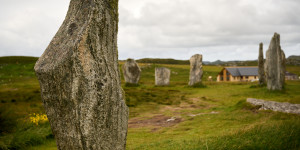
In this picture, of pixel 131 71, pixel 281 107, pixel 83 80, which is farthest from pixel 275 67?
pixel 83 80

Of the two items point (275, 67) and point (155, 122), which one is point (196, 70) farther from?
point (155, 122)

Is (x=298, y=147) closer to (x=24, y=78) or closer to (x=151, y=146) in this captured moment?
(x=151, y=146)

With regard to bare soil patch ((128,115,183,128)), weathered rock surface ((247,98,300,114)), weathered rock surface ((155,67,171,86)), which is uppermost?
weathered rock surface ((155,67,171,86))

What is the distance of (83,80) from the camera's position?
491 cm

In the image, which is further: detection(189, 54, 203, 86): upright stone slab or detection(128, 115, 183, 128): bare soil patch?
detection(189, 54, 203, 86): upright stone slab

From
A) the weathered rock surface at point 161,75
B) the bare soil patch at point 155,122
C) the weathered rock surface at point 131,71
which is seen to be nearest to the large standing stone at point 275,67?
the bare soil patch at point 155,122

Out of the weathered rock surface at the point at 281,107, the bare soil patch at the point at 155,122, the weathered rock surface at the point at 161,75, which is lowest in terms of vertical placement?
the bare soil patch at the point at 155,122

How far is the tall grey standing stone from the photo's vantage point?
491 centimetres

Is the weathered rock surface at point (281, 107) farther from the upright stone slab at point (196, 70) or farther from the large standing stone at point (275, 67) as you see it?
the upright stone slab at point (196, 70)

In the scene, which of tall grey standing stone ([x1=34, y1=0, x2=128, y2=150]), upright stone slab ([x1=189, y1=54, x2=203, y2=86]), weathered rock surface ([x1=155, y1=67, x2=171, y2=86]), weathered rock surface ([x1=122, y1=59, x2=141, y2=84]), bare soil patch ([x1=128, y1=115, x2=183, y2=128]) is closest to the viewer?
tall grey standing stone ([x1=34, y1=0, x2=128, y2=150])

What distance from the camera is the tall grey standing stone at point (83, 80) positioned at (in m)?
4.91

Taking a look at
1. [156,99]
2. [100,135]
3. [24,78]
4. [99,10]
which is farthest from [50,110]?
[24,78]

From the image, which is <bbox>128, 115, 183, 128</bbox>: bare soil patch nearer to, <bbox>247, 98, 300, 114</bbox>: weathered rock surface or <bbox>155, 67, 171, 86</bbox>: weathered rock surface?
<bbox>247, 98, 300, 114</bbox>: weathered rock surface

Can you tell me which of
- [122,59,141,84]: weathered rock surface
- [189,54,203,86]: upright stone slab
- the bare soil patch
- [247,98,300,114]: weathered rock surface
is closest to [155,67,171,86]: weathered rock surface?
[122,59,141,84]: weathered rock surface
